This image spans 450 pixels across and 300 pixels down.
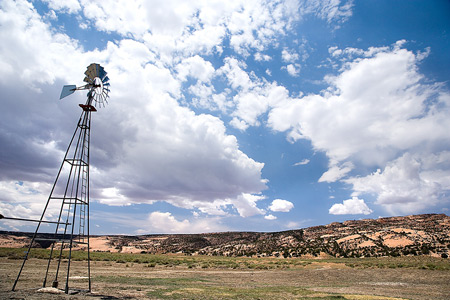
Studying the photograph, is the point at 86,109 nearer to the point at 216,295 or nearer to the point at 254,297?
the point at 216,295

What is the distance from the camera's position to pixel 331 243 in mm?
70625

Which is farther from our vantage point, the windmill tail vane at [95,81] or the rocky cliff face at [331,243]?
the rocky cliff face at [331,243]

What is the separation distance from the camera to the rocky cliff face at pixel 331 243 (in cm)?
5731

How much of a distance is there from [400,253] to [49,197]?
61.4 meters

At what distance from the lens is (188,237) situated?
4321 inches

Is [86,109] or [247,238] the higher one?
[86,109]

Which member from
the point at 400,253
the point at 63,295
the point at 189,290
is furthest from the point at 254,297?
the point at 400,253

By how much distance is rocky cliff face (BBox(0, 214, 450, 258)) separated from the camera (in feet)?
188

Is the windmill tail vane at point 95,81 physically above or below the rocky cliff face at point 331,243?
above

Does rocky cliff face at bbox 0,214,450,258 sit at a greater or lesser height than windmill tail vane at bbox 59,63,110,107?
lesser

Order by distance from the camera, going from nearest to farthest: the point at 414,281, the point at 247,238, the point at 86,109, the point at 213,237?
the point at 86,109 < the point at 414,281 < the point at 247,238 < the point at 213,237

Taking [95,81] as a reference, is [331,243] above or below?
below

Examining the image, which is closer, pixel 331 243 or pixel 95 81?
pixel 95 81

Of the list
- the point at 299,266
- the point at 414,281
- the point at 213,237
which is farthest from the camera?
the point at 213,237
